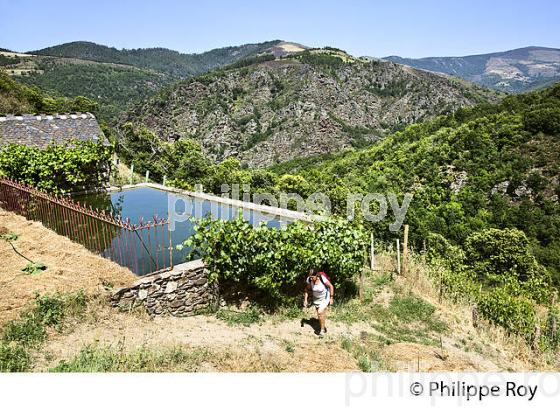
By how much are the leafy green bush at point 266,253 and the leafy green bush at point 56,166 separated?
7.65 m

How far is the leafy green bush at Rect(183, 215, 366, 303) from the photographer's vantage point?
25.1 feet

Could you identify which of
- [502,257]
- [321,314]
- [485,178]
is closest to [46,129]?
[321,314]

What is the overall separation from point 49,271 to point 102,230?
6.27 feet

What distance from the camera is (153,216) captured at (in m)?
10.2

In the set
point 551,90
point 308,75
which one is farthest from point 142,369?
point 308,75

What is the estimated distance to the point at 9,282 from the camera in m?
6.64

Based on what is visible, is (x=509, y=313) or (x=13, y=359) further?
(x=509, y=313)

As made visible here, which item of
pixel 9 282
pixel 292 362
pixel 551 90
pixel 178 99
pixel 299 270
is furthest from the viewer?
pixel 178 99

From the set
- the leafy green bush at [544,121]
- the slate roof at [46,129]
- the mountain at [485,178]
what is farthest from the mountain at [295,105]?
the slate roof at [46,129]

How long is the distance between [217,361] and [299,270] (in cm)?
331

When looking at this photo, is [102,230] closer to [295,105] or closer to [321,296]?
[321,296]

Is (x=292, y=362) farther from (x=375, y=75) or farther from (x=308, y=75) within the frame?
(x=375, y=75)

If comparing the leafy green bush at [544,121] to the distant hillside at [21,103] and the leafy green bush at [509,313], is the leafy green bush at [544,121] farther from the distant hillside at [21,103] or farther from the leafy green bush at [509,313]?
the distant hillside at [21,103]

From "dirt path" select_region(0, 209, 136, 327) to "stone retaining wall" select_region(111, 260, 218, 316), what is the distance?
30cm
